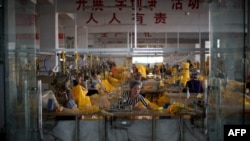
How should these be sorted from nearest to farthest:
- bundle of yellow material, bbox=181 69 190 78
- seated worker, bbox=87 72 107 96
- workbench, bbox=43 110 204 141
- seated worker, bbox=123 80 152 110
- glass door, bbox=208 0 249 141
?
glass door, bbox=208 0 249 141
workbench, bbox=43 110 204 141
seated worker, bbox=123 80 152 110
seated worker, bbox=87 72 107 96
bundle of yellow material, bbox=181 69 190 78

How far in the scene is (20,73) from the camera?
183 inches

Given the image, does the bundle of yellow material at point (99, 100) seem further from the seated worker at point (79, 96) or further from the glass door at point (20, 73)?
the glass door at point (20, 73)

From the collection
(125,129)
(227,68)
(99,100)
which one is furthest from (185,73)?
(227,68)

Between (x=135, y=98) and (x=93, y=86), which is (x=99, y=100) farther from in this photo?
(x=93, y=86)

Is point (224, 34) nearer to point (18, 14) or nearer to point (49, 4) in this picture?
point (18, 14)

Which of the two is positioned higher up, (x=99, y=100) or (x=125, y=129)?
(x=99, y=100)

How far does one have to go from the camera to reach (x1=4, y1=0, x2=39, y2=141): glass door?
4387 millimetres

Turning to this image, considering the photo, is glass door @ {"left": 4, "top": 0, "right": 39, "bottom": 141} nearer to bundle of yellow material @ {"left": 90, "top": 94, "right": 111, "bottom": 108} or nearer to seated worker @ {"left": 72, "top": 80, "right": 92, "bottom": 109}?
seated worker @ {"left": 72, "top": 80, "right": 92, "bottom": 109}

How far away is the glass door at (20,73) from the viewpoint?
439cm

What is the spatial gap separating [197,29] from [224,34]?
851cm

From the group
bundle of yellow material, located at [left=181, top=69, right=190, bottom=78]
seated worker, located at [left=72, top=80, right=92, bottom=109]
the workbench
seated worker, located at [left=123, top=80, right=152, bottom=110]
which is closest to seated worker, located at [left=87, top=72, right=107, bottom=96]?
seated worker, located at [left=72, top=80, right=92, bottom=109]

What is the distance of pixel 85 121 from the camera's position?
17.4 ft

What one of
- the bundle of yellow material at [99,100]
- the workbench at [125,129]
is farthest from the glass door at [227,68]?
the bundle of yellow material at [99,100]

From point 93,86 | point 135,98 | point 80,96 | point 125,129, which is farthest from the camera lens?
point 93,86
